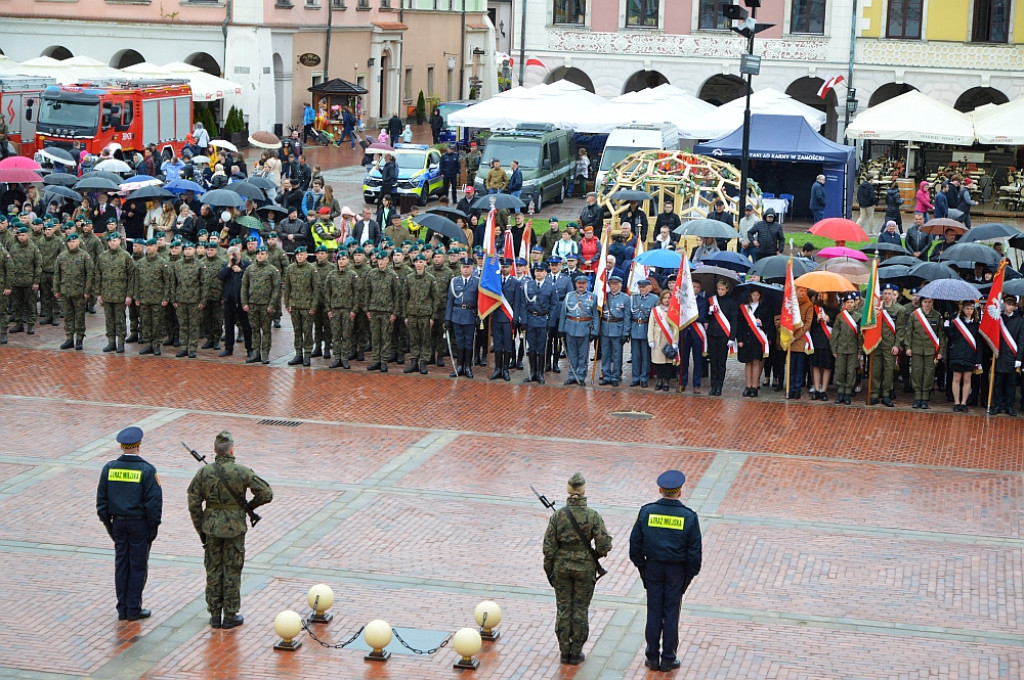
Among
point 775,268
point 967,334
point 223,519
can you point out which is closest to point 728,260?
point 775,268

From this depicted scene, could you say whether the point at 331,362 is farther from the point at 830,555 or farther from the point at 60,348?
the point at 830,555

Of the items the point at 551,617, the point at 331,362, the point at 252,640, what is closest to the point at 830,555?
the point at 551,617

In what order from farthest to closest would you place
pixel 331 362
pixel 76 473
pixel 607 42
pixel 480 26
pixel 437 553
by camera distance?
1. pixel 480 26
2. pixel 607 42
3. pixel 331 362
4. pixel 76 473
5. pixel 437 553

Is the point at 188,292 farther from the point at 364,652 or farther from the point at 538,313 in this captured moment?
the point at 364,652

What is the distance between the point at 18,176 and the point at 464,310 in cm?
1126

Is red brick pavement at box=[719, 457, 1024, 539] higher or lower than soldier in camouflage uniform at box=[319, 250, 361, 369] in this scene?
lower

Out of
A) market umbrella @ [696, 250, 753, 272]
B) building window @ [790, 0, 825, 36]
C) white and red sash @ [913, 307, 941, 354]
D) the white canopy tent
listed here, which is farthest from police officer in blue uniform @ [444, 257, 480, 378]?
building window @ [790, 0, 825, 36]

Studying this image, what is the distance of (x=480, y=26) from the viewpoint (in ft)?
251

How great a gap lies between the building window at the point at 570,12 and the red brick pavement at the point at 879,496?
36.9 metres

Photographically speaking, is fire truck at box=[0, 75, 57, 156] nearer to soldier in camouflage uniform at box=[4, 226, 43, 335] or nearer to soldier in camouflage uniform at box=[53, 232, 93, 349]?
soldier in camouflage uniform at box=[4, 226, 43, 335]

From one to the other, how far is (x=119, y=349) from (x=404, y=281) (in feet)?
14.5

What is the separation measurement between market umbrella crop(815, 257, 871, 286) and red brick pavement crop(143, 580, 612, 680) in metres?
Result: 10.2

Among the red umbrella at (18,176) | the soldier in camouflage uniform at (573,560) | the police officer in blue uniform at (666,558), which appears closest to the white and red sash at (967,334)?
the police officer in blue uniform at (666,558)

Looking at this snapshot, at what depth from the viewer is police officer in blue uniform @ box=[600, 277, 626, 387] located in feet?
66.3
